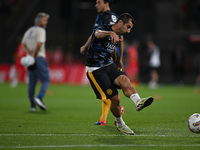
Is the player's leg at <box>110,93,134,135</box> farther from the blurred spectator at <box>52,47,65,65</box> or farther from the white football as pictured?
the blurred spectator at <box>52,47,65,65</box>

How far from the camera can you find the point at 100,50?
823cm

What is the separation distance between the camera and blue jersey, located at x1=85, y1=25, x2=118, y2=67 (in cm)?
820

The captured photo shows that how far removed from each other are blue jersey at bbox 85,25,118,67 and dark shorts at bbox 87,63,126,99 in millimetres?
136

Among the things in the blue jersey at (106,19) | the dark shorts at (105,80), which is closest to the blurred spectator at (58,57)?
the blue jersey at (106,19)

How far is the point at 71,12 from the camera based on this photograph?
31.2 meters

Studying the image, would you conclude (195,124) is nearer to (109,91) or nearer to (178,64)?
(109,91)

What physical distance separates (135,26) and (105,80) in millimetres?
22864

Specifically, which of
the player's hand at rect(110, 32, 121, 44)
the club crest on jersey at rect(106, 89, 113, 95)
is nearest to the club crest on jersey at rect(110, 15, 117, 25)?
the player's hand at rect(110, 32, 121, 44)

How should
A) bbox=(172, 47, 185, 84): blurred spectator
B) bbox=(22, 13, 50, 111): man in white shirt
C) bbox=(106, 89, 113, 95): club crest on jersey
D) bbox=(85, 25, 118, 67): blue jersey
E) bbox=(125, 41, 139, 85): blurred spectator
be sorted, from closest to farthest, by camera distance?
bbox=(106, 89, 113, 95): club crest on jersey → bbox=(85, 25, 118, 67): blue jersey → bbox=(22, 13, 50, 111): man in white shirt → bbox=(125, 41, 139, 85): blurred spectator → bbox=(172, 47, 185, 84): blurred spectator

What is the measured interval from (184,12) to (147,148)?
28921mm

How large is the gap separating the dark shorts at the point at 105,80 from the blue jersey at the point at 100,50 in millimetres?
136

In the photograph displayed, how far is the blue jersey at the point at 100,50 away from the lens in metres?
8.20

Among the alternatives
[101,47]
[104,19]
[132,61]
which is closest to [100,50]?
[101,47]

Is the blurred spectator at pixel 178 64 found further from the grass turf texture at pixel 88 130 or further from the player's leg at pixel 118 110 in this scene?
the player's leg at pixel 118 110
